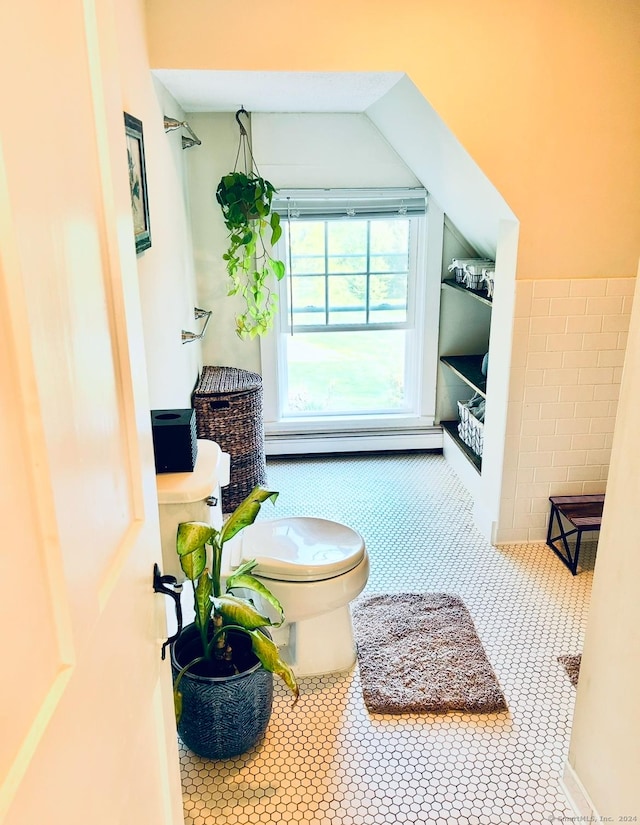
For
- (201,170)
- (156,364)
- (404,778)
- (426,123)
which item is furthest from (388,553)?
(201,170)

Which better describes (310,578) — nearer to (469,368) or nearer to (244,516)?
(244,516)

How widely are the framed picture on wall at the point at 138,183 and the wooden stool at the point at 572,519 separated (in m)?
1.98

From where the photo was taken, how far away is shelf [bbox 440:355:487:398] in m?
3.25

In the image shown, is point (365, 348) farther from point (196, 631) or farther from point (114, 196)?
point (114, 196)

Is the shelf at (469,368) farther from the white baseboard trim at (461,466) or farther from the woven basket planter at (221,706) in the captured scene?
the woven basket planter at (221,706)

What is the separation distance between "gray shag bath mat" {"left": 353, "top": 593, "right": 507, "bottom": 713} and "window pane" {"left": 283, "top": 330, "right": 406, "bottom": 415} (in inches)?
63.7

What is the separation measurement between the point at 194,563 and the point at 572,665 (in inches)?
54.4

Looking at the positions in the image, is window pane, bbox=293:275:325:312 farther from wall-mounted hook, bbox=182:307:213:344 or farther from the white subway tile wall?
the white subway tile wall

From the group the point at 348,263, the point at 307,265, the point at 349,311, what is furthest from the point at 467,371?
the point at 307,265

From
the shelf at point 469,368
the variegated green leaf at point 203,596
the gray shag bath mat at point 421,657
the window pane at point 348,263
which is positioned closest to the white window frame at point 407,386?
the shelf at point 469,368

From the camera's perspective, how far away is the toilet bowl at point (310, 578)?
1.92m

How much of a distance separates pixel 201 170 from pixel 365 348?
136 cm

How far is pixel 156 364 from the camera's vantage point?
6.79 feet

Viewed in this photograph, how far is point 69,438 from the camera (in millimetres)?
624
